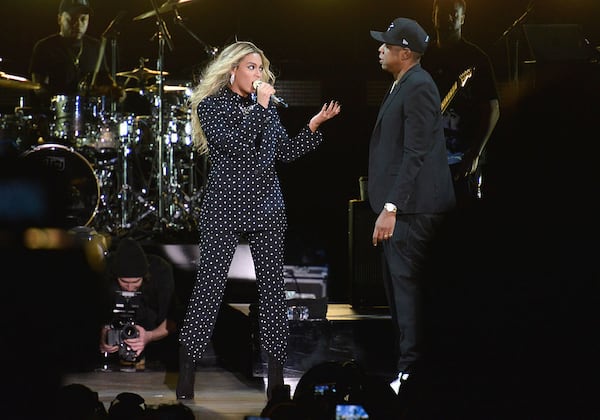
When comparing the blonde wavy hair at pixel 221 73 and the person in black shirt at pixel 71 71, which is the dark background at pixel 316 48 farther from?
the blonde wavy hair at pixel 221 73

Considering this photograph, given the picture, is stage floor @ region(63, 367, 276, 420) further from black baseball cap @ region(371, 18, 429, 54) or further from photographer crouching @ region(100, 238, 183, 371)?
black baseball cap @ region(371, 18, 429, 54)

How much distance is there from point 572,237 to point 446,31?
3.66 meters

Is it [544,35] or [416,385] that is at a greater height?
[544,35]

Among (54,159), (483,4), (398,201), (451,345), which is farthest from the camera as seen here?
(483,4)

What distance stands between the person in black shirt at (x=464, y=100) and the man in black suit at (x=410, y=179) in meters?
1.72

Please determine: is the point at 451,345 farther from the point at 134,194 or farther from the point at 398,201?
the point at 134,194

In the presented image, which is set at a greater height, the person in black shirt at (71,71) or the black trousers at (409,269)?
the person in black shirt at (71,71)

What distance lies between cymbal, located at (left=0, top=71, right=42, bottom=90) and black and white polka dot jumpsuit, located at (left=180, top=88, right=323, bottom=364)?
4.15 m

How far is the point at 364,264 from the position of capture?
6336 millimetres

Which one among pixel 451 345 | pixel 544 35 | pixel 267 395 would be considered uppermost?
pixel 544 35

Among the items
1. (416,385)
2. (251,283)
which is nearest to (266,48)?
(251,283)

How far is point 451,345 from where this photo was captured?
3.96 m

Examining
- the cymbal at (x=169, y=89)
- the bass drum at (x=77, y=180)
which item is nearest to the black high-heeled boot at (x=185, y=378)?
the bass drum at (x=77, y=180)

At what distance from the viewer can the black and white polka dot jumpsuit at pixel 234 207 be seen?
14.4ft
